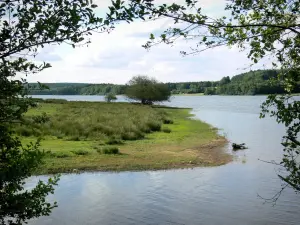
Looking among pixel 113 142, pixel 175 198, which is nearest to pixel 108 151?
pixel 113 142

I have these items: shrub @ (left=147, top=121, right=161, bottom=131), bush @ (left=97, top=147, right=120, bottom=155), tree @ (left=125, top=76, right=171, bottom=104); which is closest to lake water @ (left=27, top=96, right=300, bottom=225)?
bush @ (left=97, top=147, right=120, bottom=155)

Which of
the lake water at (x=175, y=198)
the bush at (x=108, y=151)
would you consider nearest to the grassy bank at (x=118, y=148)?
the bush at (x=108, y=151)

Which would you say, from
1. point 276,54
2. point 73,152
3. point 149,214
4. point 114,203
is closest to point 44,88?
point 276,54

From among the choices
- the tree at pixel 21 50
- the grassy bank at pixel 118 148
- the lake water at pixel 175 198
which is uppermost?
the tree at pixel 21 50

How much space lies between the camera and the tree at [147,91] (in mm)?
91062

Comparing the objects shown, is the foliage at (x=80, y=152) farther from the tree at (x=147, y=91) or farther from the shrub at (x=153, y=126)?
the tree at (x=147, y=91)

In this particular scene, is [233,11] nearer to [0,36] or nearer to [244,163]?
[0,36]

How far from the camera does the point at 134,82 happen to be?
97.4 m

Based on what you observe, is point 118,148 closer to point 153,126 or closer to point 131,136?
point 131,136

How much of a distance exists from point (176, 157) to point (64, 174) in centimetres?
686

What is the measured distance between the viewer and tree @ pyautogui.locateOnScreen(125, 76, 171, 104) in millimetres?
91062

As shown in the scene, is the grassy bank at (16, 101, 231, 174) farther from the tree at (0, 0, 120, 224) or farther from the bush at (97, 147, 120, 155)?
the tree at (0, 0, 120, 224)

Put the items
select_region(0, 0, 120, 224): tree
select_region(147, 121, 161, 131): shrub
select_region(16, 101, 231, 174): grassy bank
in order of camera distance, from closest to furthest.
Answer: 1. select_region(0, 0, 120, 224): tree
2. select_region(16, 101, 231, 174): grassy bank
3. select_region(147, 121, 161, 131): shrub

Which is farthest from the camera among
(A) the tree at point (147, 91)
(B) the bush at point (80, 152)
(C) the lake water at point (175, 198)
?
(A) the tree at point (147, 91)
